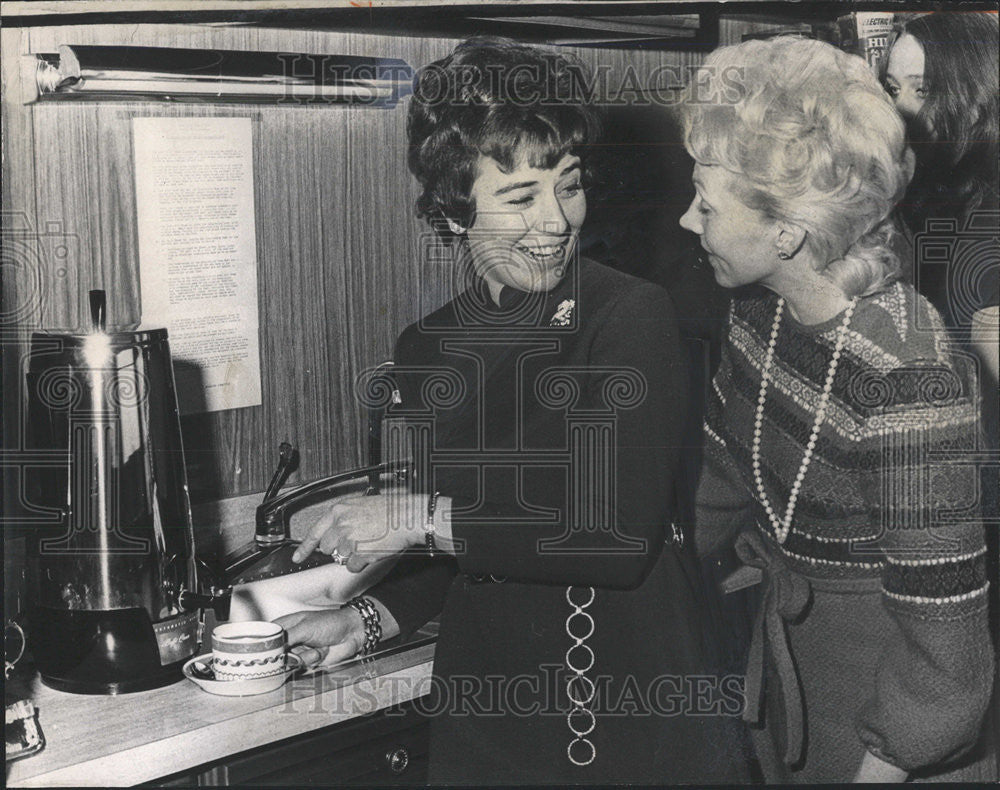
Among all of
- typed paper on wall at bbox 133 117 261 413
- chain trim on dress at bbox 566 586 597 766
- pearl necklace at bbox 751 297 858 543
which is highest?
typed paper on wall at bbox 133 117 261 413

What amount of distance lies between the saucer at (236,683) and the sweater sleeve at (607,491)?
20 cm

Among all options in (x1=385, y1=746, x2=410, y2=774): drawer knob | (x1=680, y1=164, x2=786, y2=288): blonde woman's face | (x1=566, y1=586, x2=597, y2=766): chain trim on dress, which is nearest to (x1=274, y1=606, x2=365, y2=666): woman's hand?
(x1=385, y1=746, x2=410, y2=774): drawer knob

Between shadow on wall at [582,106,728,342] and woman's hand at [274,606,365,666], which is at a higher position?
shadow on wall at [582,106,728,342]

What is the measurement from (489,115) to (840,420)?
1.40ft

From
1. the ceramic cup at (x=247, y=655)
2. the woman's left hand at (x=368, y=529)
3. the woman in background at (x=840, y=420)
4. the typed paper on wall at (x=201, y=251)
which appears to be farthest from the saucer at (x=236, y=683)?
the woman in background at (x=840, y=420)

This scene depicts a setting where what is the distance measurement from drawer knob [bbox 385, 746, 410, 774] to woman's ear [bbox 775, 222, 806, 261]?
598 millimetres

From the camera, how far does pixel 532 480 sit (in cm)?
107

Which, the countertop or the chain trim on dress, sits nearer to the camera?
the countertop

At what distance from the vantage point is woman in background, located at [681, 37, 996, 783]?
1.03 m

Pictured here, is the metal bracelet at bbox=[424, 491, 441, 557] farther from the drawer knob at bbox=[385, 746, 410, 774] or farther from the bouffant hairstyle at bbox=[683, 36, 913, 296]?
the bouffant hairstyle at bbox=[683, 36, 913, 296]

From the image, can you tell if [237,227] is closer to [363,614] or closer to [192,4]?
[192,4]

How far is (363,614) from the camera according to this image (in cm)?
110

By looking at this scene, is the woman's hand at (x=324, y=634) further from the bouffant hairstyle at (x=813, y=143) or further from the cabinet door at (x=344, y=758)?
the bouffant hairstyle at (x=813, y=143)

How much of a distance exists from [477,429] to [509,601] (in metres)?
0.17
